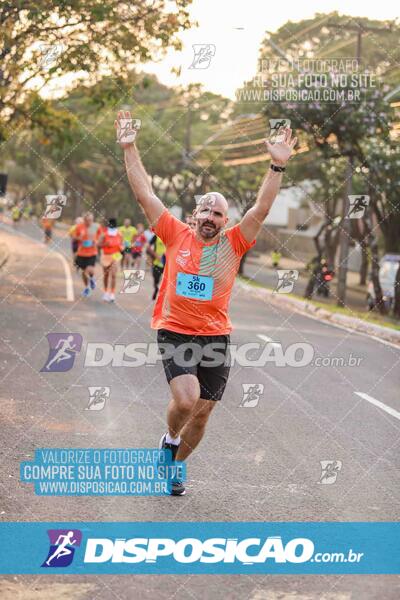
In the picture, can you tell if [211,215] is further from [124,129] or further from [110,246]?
[110,246]

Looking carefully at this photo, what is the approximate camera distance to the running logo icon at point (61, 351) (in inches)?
478

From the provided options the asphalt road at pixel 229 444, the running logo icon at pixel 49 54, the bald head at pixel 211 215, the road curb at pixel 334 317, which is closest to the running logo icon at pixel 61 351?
the asphalt road at pixel 229 444

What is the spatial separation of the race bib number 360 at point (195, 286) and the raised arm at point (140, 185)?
1.49 ft

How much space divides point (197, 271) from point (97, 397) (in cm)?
390

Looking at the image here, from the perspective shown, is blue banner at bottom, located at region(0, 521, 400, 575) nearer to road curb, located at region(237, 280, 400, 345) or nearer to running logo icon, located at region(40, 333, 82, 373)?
running logo icon, located at region(40, 333, 82, 373)

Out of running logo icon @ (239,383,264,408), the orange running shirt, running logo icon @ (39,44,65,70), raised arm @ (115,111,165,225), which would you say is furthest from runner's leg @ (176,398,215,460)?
running logo icon @ (39,44,65,70)

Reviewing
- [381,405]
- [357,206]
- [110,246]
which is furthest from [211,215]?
[357,206]

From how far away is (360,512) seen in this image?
6.51 m

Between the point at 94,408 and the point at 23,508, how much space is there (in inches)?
134

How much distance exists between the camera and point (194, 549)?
5590 mm

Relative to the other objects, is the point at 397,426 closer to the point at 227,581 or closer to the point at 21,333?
the point at 227,581

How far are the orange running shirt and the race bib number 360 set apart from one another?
0.08 ft

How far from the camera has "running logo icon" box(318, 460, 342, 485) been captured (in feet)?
24.0

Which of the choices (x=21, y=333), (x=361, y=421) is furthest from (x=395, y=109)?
(x=361, y=421)
